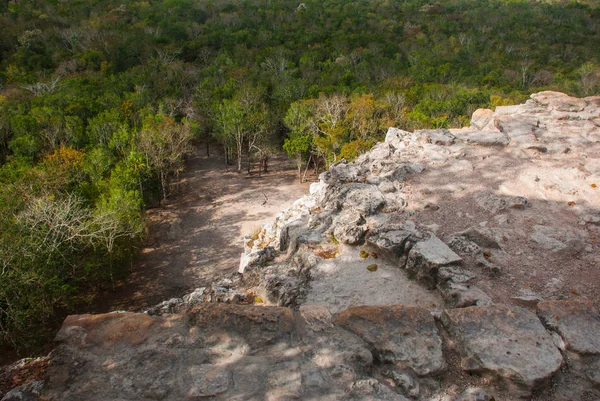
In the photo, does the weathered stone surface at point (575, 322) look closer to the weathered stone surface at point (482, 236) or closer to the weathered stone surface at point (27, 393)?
the weathered stone surface at point (482, 236)

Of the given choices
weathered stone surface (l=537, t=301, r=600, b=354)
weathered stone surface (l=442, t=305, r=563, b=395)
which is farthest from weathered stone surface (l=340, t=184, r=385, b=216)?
weathered stone surface (l=537, t=301, r=600, b=354)

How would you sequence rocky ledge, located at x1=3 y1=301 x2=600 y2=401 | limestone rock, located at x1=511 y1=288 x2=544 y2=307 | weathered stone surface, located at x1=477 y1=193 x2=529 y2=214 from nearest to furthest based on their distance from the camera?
rocky ledge, located at x1=3 y1=301 x2=600 y2=401 < limestone rock, located at x1=511 y1=288 x2=544 y2=307 < weathered stone surface, located at x1=477 y1=193 x2=529 y2=214

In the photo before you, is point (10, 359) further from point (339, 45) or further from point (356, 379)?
point (339, 45)

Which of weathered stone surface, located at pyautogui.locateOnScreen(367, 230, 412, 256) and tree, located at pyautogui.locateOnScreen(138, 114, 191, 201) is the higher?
tree, located at pyautogui.locateOnScreen(138, 114, 191, 201)

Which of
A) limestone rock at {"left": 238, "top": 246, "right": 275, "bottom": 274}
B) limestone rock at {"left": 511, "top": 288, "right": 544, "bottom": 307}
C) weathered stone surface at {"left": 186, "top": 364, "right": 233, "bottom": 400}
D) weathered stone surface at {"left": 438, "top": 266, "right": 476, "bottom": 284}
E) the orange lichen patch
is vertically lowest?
limestone rock at {"left": 238, "top": 246, "right": 275, "bottom": 274}

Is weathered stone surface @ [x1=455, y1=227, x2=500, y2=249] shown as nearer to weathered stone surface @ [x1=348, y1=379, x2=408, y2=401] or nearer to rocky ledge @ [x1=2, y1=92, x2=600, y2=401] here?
rocky ledge @ [x1=2, y1=92, x2=600, y2=401]

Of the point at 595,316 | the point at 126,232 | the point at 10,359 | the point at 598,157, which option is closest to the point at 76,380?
the point at 595,316
